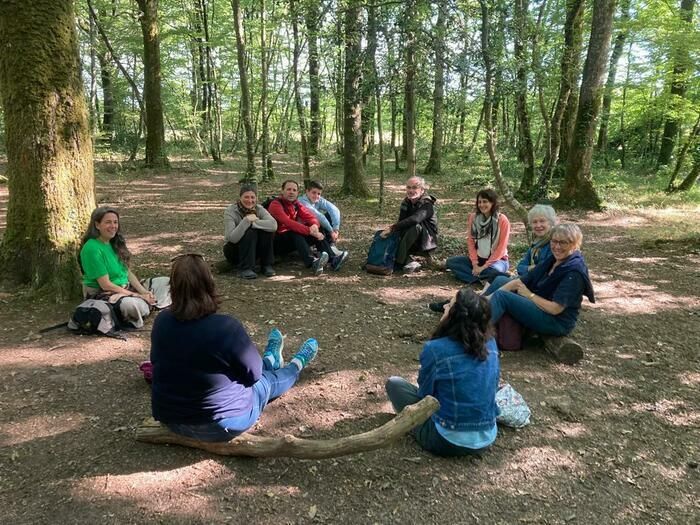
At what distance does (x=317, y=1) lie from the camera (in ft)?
23.1

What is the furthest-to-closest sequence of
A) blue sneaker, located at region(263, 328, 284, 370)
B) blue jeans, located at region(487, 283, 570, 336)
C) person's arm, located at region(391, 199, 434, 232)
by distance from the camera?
person's arm, located at region(391, 199, 434, 232) → blue jeans, located at region(487, 283, 570, 336) → blue sneaker, located at region(263, 328, 284, 370)

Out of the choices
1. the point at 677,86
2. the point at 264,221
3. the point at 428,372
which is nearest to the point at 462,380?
the point at 428,372

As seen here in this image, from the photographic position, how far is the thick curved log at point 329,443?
2645mm

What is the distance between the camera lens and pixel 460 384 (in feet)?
9.07

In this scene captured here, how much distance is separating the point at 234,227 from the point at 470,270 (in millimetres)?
3107

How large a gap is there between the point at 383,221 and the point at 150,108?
9079 mm

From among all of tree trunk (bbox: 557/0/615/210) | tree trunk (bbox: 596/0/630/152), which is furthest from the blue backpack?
tree trunk (bbox: 596/0/630/152)

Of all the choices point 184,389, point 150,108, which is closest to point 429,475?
point 184,389

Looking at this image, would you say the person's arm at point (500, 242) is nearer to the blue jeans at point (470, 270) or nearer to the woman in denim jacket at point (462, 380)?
the blue jeans at point (470, 270)

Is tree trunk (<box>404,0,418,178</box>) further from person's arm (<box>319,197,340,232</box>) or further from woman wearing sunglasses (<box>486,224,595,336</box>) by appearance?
woman wearing sunglasses (<box>486,224,595,336</box>)

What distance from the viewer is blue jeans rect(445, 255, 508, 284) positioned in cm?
570

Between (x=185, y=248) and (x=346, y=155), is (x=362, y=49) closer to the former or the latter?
(x=346, y=155)

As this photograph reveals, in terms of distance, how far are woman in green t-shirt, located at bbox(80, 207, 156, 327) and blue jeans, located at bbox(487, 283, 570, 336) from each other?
11.0 ft

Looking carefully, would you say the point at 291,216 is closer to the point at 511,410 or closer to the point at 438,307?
the point at 438,307
